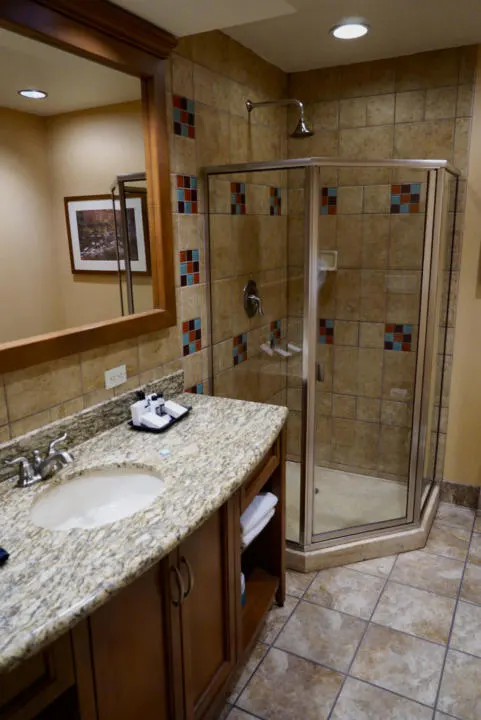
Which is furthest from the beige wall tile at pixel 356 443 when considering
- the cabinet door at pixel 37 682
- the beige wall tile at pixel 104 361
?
the cabinet door at pixel 37 682

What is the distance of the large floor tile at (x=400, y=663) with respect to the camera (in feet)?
5.80

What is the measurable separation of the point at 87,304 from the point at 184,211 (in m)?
0.63

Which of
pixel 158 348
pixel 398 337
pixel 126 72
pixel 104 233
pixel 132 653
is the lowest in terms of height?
pixel 132 653

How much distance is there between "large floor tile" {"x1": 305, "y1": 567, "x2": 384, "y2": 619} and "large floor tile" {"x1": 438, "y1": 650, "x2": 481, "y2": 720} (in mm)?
356

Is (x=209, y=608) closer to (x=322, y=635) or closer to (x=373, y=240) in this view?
(x=322, y=635)

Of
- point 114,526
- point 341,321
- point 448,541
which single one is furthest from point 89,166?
point 448,541

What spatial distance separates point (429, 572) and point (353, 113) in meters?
2.32

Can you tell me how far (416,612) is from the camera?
2.12 m

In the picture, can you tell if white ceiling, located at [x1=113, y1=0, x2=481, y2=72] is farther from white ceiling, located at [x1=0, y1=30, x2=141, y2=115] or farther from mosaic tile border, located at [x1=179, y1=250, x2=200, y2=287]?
mosaic tile border, located at [x1=179, y1=250, x2=200, y2=287]

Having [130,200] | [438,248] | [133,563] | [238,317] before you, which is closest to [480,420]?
[438,248]

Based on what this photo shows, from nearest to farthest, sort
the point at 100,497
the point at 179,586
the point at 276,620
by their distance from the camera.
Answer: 1. the point at 179,586
2. the point at 100,497
3. the point at 276,620

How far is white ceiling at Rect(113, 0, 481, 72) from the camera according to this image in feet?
5.33

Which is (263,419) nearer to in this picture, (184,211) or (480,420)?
(184,211)

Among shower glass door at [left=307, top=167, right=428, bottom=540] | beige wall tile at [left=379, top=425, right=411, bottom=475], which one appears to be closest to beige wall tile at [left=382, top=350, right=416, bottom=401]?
shower glass door at [left=307, top=167, right=428, bottom=540]
